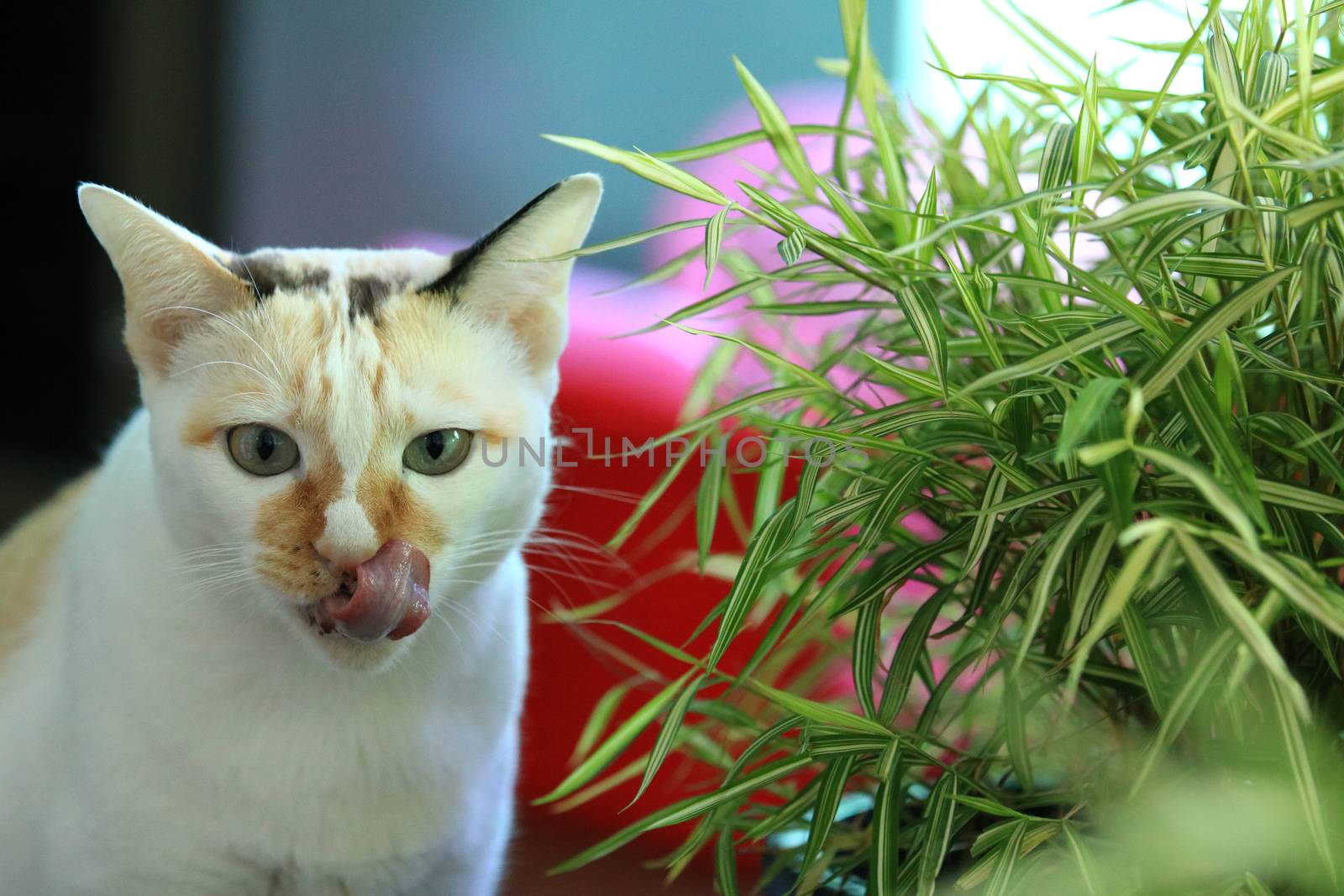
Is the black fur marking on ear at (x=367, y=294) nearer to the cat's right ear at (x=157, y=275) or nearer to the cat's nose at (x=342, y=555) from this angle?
the cat's right ear at (x=157, y=275)

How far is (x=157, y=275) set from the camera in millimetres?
754

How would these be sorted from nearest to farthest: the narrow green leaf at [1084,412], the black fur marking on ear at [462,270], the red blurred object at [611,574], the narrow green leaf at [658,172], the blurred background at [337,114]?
the narrow green leaf at [1084,412] → the narrow green leaf at [658,172] → the black fur marking on ear at [462,270] → the red blurred object at [611,574] → the blurred background at [337,114]

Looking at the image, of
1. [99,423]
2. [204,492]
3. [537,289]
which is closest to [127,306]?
[204,492]

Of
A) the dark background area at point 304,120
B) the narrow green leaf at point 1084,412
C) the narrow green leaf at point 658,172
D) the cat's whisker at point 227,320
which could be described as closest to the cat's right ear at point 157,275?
the cat's whisker at point 227,320

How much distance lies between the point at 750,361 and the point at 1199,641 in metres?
0.78

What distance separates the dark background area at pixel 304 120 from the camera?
6.27ft

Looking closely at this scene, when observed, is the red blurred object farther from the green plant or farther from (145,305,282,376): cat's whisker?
(145,305,282,376): cat's whisker

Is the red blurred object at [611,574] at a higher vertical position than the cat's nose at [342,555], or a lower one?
lower

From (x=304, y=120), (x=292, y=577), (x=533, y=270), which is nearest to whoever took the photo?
(x=292, y=577)

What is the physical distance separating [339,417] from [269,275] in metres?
0.17

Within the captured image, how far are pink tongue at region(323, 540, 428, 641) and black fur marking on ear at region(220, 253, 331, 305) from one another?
0.74ft

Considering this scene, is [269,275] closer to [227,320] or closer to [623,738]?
[227,320]

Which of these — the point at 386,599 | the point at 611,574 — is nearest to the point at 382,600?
the point at 386,599

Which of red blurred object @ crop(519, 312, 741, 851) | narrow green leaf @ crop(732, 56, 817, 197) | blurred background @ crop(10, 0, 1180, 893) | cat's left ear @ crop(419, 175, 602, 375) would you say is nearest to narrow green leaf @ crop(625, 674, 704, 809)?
cat's left ear @ crop(419, 175, 602, 375)
